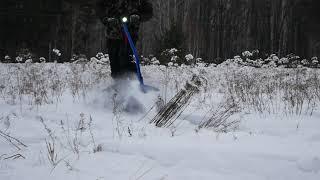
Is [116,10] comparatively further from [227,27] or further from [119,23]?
[227,27]

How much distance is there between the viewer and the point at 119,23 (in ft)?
14.4

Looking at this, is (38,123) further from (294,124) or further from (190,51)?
(190,51)

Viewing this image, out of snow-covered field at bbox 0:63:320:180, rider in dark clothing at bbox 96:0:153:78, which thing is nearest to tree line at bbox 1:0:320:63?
rider in dark clothing at bbox 96:0:153:78

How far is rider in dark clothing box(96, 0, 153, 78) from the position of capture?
441 cm

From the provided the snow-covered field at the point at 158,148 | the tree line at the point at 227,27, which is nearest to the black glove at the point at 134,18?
the snow-covered field at the point at 158,148

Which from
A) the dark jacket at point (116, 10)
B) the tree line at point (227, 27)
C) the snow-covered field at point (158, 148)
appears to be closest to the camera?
the snow-covered field at point (158, 148)

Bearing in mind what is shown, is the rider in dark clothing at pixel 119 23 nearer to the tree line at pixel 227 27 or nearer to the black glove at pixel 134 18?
the black glove at pixel 134 18

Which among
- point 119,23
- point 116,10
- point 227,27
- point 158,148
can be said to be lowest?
point 158,148

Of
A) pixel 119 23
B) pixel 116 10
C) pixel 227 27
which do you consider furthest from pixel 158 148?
pixel 227 27

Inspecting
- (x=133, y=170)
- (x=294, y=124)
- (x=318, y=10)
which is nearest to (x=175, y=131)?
(x=133, y=170)

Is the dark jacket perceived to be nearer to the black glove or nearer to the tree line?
the black glove

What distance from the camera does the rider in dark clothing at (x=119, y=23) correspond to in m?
4.41

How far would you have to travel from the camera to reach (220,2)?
2817 centimetres

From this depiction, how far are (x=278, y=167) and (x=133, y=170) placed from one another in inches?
35.9
